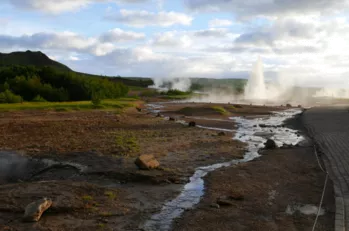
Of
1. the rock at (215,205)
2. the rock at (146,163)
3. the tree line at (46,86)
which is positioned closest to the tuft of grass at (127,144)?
the rock at (146,163)

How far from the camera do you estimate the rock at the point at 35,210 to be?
817 cm

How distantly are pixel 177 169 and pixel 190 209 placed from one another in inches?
178

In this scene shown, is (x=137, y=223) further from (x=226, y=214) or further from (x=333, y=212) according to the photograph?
(x=333, y=212)

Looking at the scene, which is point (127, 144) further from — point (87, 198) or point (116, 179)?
point (87, 198)

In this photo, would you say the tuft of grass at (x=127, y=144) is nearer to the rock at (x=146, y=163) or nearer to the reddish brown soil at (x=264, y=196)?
the rock at (x=146, y=163)

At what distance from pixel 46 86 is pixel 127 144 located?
140ft

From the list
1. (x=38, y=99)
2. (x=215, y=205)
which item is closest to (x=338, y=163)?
(x=215, y=205)

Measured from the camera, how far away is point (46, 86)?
57.7 metres

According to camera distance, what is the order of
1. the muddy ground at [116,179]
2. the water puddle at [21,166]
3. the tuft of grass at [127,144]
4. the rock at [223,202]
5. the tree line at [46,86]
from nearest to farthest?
1. the muddy ground at [116,179]
2. the rock at [223,202]
3. the water puddle at [21,166]
4. the tuft of grass at [127,144]
5. the tree line at [46,86]

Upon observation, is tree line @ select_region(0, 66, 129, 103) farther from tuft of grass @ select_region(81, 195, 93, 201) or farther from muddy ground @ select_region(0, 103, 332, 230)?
tuft of grass @ select_region(81, 195, 93, 201)

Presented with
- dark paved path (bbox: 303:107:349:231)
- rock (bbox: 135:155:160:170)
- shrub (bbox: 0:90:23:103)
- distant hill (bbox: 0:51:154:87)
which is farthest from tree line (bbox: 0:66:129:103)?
distant hill (bbox: 0:51:154:87)

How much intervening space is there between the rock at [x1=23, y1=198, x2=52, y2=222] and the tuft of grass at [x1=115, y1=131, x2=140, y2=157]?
7.81 m

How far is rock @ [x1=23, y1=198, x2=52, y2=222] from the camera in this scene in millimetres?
8172

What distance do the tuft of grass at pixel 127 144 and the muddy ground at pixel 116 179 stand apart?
53mm
